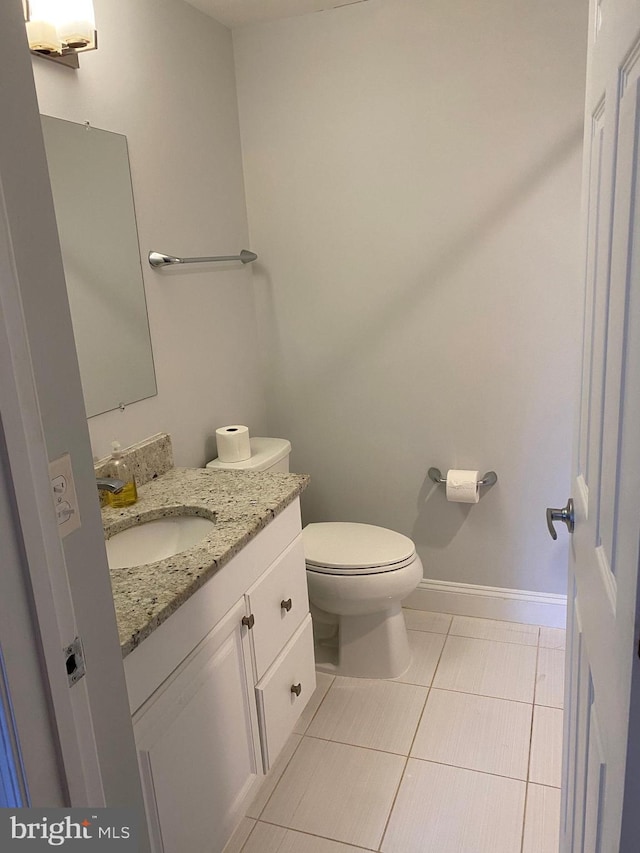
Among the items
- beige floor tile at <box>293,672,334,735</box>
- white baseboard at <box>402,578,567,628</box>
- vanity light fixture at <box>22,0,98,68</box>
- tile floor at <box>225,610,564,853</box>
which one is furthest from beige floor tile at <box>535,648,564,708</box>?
vanity light fixture at <box>22,0,98,68</box>

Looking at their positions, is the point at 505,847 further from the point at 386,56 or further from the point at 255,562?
the point at 386,56

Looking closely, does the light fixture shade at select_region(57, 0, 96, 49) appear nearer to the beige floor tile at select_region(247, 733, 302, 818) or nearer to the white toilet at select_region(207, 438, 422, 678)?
the white toilet at select_region(207, 438, 422, 678)

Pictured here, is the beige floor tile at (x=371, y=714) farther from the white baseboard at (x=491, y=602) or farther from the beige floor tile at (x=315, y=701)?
the white baseboard at (x=491, y=602)

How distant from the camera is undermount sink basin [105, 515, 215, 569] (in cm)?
169

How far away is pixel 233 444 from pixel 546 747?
1364 millimetres

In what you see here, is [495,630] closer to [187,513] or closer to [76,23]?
[187,513]

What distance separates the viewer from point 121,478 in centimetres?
185

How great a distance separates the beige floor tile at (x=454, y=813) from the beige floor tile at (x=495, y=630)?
2.30ft

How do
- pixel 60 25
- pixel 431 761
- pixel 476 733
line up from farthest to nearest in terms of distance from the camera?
pixel 476 733
pixel 431 761
pixel 60 25

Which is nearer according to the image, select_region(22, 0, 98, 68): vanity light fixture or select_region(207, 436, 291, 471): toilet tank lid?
select_region(22, 0, 98, 68): vanity light fixture

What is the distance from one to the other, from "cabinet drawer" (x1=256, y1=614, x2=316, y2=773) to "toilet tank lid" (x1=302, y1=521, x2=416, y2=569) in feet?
0.79

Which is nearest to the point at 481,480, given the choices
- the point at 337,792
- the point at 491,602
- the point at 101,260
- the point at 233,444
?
the point at 491,602

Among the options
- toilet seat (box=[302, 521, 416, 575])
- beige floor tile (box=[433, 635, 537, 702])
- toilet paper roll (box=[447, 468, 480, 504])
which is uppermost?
toilet paper roll (box=[447, 468, 480, 504])

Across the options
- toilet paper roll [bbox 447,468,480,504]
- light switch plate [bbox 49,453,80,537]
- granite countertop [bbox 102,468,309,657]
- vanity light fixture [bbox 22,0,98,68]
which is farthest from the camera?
toilet paper roll [bbox 447,468,480,504]
